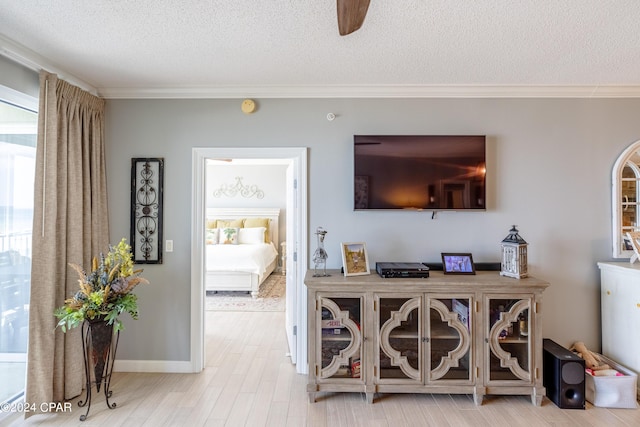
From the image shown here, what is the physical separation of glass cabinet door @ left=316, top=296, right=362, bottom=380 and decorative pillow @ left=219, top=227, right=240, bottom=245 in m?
4.44

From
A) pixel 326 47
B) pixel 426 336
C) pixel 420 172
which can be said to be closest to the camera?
pixel 326 47

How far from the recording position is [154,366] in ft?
9.62

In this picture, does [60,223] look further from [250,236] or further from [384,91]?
[250,236]

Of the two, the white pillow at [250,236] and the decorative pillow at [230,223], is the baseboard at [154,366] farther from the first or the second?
the decorative pillow at [230,223]

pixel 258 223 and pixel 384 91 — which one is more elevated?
pixel 384 91

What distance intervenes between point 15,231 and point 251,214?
199 inches

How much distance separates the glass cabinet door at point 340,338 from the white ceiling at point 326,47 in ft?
5.88

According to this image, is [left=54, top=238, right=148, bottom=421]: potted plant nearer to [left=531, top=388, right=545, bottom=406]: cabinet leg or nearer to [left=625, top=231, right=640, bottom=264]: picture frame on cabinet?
[left=531, top=388, right=545, bottom=406]: cabinet leg

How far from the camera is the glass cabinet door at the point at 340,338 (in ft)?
8.13

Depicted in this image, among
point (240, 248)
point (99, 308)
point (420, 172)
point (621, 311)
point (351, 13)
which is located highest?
point (351, 13)

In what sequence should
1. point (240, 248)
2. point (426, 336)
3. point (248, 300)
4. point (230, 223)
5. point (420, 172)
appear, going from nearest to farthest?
1. point (426, 336)
2. point (420, 172)
3. point (248, 300)
4. point (240, 248)
5. point (230, 223)

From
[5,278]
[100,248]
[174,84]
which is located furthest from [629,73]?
[5,278]

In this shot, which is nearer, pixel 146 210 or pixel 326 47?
pixel 326 47

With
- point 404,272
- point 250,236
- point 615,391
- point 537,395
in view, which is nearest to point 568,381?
point 537,395
